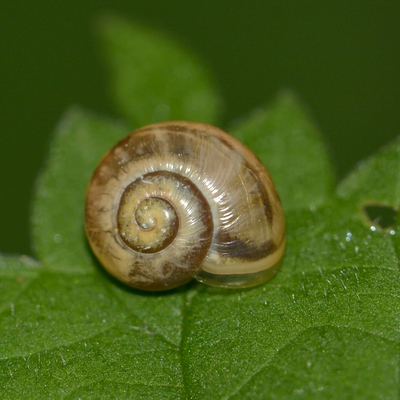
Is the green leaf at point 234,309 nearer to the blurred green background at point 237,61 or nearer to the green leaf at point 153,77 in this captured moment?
the green leaf at point 153,77

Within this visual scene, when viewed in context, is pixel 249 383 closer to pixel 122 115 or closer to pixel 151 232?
pixel 151 232

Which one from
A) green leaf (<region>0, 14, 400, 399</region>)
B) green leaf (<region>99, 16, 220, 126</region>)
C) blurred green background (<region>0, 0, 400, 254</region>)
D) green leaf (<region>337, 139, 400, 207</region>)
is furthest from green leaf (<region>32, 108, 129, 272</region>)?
blurred green background (<region>0, 0, 400, 254</region>)

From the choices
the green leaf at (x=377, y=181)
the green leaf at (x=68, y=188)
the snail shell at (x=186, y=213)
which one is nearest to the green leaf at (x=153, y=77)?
the green leaf at (x=68, y=188)

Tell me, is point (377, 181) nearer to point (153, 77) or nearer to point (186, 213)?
point (186, 213)

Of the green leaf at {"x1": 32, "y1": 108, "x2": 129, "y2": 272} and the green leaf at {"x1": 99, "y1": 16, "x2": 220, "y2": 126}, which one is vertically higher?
the green leaf at {"x1": 99, "y1": 16, "x2": 220, "y2": 126}

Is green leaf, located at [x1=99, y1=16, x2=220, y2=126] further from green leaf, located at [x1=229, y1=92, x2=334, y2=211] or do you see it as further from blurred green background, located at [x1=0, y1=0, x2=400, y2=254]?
blurred green background, located at [x1=0, y1=0, x2=400, y2=254]

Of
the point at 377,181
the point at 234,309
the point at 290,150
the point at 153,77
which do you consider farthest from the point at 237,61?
the point at 234,309
